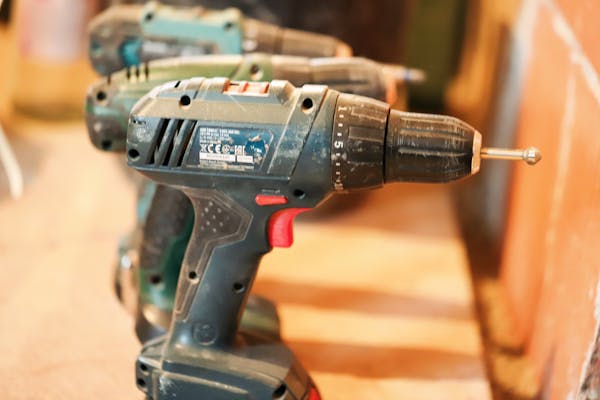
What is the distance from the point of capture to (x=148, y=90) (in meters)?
0.88

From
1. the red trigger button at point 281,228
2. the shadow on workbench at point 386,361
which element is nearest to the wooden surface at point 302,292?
the shadow on workbench at point 386,361

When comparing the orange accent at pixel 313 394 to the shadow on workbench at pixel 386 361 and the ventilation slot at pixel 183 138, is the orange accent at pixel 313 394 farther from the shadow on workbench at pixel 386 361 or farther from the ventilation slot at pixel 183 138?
the ventilation slot at pixel 183 138

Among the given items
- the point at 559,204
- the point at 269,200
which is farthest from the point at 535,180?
the point at 269,200

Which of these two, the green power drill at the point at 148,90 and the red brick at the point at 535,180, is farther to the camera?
the red brick at the point at 535,180

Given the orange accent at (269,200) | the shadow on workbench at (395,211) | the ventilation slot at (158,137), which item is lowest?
the shadow on workbench at (395,211)

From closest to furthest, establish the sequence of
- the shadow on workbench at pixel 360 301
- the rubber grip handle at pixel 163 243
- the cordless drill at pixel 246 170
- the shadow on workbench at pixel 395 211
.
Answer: the cordless drill at pixel 246 170 < the rubber grip handle at pixel 163 243 < the shadow on workbench at pixel 360 301 < the shadow on workbench at pixel 395 211

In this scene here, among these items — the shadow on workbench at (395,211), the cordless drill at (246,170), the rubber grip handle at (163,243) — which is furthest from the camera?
the shadow on workbench at (395,211)

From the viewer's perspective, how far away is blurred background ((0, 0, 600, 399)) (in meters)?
0.86

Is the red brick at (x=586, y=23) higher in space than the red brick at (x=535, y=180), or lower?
higher

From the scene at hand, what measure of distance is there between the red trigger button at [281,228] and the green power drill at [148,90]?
0.17m

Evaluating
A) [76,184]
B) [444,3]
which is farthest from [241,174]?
[444,3]

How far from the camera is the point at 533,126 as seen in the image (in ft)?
3.71

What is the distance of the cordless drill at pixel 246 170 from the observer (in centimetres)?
71

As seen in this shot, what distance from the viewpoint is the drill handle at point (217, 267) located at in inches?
30.3
